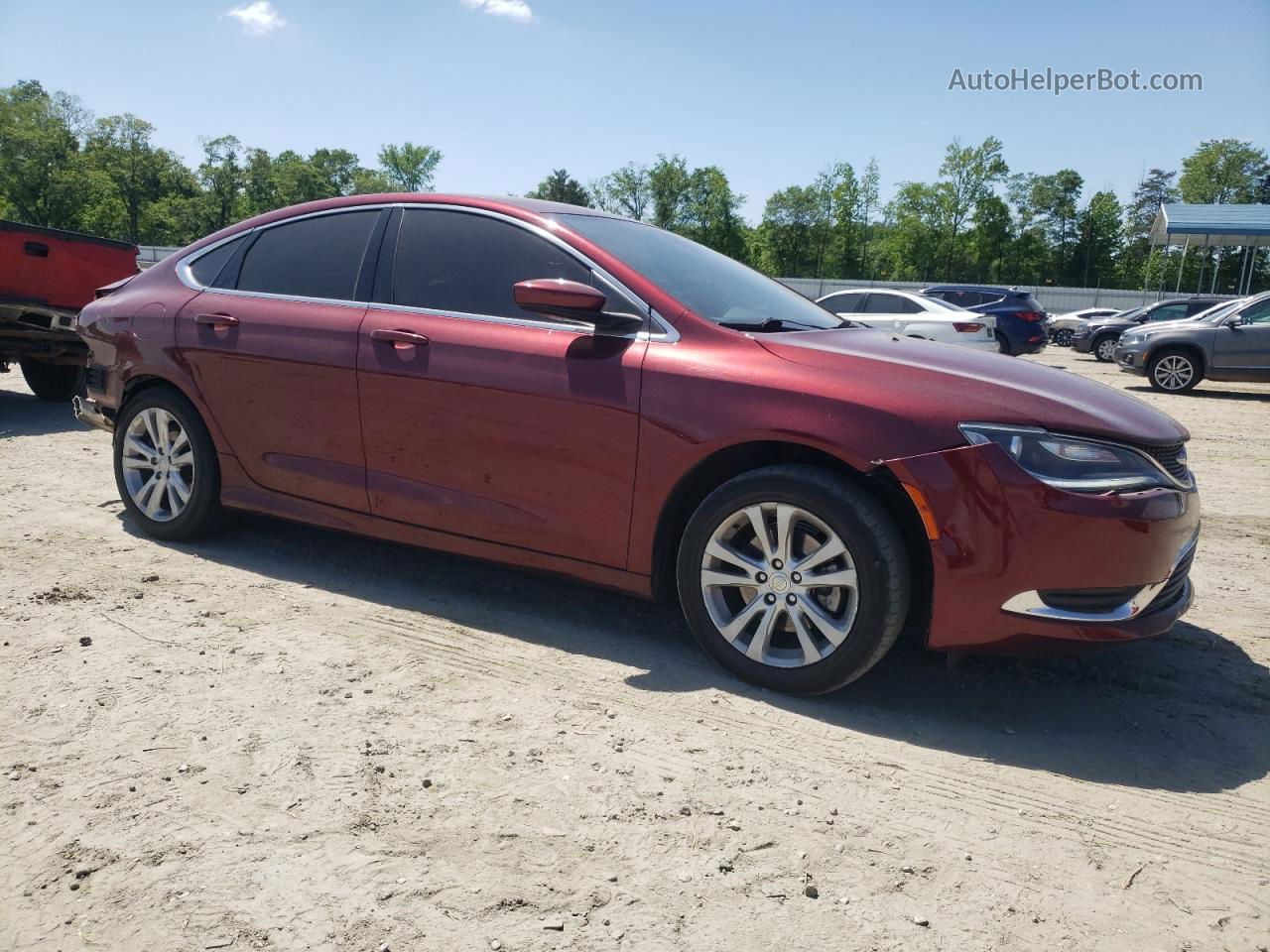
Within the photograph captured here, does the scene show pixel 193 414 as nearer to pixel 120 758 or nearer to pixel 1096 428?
pixel 120 758

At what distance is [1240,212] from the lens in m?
35.3

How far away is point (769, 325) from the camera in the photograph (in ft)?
12.5

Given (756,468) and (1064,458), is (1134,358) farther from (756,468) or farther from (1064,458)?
(756,468)

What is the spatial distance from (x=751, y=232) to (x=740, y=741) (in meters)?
88.2

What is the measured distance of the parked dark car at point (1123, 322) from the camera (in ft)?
73.6

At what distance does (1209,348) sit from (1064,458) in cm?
1455

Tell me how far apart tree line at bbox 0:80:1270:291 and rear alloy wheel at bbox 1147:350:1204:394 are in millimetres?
61841

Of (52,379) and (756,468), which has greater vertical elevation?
(756,468)

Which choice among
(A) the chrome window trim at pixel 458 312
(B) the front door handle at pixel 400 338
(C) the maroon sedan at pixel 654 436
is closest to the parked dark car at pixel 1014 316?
(C) the maroon sedan at pixel 654 436

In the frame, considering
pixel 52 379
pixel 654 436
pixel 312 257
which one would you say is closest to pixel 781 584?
pixel 654 436

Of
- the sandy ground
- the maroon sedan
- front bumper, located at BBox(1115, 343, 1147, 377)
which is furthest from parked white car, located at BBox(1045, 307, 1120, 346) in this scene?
the maroon sedan

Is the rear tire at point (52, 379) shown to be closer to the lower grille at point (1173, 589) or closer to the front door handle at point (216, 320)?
the front door handle at point (216, 320)

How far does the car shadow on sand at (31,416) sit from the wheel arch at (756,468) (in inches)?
265

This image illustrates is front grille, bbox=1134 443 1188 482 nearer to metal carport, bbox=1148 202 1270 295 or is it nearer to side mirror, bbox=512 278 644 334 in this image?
side mirror, bbox=512 278 644 334
